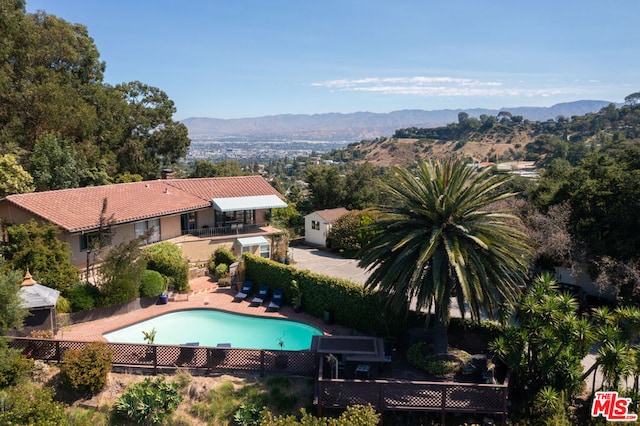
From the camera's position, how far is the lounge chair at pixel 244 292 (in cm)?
2417

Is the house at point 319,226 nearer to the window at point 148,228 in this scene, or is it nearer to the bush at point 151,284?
the window at point 148,228

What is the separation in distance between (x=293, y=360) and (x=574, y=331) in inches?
363

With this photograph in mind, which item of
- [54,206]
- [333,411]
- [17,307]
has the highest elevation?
[54,206]

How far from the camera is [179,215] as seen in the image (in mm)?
30859

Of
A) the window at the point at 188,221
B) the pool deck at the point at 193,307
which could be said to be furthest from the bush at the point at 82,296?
the window at the point at 188,221

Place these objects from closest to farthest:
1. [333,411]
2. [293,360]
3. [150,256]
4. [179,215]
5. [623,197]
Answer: [333,411]
[293,360]
[623,197]
[150,256]
[179,215]

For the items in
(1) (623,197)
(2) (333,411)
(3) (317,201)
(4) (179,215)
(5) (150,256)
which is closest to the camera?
(2) (333,411)

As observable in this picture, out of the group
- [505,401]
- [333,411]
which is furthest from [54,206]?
[505,401]

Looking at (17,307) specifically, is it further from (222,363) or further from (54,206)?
(54,206)

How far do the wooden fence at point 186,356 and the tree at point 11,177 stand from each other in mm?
14480

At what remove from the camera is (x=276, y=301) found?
2306 cm

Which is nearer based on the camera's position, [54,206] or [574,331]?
[574,331]

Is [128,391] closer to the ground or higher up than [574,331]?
closer to the ground

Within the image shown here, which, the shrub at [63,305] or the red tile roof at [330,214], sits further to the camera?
the red tile roof at [330,214]
